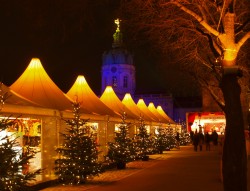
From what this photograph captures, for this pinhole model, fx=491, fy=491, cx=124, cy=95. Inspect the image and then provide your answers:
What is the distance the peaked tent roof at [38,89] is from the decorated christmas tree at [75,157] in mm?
958

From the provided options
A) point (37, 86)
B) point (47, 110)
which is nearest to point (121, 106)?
point (37, 86)

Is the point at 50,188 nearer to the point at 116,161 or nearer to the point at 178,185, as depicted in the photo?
the point at 178,185

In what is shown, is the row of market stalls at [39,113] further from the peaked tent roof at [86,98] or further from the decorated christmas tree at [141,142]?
the decorated christmas tree at [141,142]

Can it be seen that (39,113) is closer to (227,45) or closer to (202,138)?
(227,45)

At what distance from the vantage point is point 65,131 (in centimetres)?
1730

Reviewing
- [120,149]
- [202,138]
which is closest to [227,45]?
[120,149]

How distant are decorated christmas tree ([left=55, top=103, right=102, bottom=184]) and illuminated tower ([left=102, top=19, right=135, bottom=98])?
8290cm

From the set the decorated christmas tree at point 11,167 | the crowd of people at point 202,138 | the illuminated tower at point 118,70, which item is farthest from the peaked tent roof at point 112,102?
the illuminated tower at point 118,70

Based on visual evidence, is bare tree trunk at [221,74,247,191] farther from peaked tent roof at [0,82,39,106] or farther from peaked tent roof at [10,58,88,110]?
peaked tent roof at [10,58,88,110]

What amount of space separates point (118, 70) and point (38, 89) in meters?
83.3

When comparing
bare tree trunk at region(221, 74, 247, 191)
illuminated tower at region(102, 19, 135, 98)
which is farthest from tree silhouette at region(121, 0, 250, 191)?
illuminated tower at region(102, 19, 135, 98)

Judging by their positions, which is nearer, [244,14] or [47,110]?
[244,14]

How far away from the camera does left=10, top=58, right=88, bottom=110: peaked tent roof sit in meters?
16.8

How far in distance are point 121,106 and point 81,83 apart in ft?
21.2
